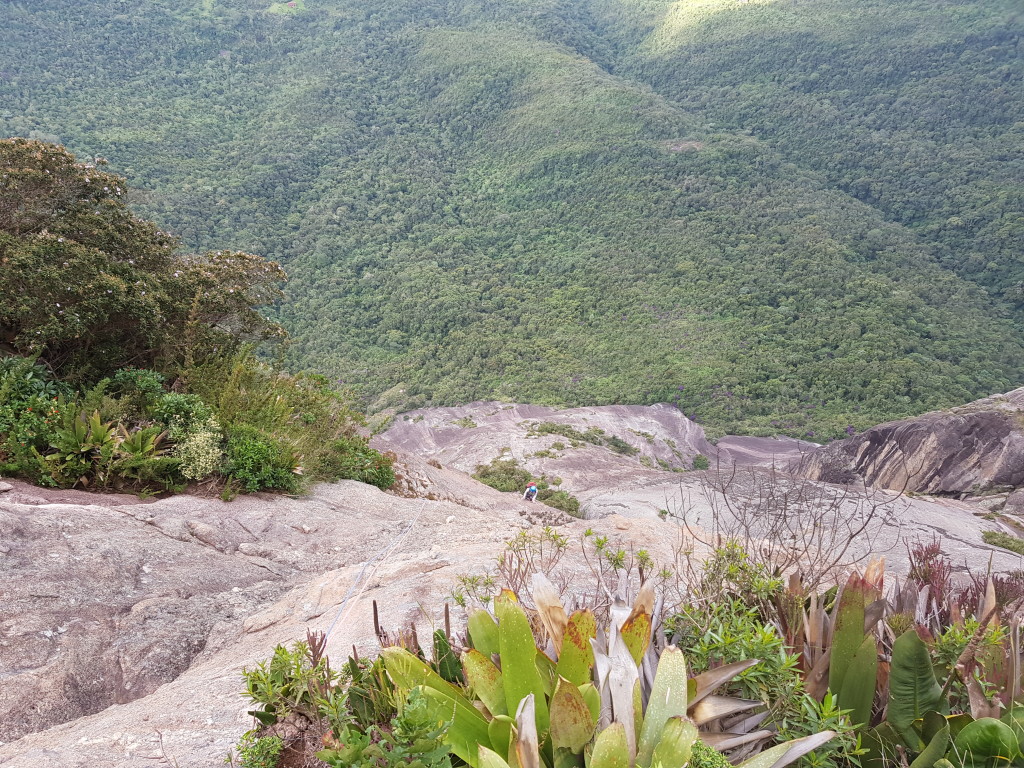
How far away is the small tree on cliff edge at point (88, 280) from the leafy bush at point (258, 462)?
1.46 meters

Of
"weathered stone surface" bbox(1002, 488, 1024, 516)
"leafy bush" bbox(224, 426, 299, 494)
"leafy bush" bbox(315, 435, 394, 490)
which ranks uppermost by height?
"leafy bush" bbox(224, 426, 299, 494)

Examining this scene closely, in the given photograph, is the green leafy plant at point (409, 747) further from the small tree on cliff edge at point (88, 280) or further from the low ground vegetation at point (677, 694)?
the small tree on cliff edge at point (88, 280)

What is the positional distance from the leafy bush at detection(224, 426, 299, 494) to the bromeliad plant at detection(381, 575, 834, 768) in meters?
4.70

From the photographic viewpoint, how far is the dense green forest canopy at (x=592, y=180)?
45.2m

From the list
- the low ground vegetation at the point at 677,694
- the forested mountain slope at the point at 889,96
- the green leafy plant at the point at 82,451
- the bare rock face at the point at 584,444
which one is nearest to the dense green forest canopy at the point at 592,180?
the forested mountain slope at the point at 889,96

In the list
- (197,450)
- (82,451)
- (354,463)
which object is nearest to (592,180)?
(354,463)

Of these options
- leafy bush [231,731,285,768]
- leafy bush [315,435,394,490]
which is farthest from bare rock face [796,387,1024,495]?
leafy bush [231,731,285,768]

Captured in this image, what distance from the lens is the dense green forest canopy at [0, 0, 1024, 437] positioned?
4522 centimetres

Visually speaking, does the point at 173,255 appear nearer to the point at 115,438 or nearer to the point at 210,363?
the point at 210,363

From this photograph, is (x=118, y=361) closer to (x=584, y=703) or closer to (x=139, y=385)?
(x=139, y=385)

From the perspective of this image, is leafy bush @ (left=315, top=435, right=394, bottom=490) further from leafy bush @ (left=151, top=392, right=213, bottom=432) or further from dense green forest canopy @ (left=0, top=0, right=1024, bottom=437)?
dense green forest canopy @ (left=0, top=0, right=1024, bottom=437)

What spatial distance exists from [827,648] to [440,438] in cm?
2920

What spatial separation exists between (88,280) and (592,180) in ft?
245

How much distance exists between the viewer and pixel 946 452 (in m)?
21.1
